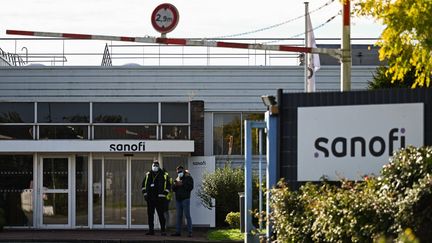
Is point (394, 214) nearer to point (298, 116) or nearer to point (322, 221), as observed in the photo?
point (322, 221)

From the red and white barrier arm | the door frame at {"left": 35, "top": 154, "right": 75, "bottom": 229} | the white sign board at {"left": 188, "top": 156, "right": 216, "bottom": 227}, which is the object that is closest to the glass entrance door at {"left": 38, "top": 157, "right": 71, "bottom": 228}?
the door frame at {"left": 35, "top": 154, "right": 75, "bottom": 229}

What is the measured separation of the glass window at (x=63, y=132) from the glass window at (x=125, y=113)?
518 mm

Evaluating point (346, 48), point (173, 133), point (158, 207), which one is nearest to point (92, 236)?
point (158, 207)

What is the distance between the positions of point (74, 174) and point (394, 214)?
18594 mm

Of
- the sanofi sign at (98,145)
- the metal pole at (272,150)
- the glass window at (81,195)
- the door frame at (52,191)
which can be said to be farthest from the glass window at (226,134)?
the metal pole at (272,150)

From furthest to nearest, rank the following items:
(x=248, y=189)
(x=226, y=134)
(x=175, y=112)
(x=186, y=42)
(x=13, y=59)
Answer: (x=13, y=59) < (x=226, y=134) < (x=175, y=112) < (x=186, y=42) < (x=248, y=189)

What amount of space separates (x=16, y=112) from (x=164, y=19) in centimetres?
891

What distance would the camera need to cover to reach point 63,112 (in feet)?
92.7

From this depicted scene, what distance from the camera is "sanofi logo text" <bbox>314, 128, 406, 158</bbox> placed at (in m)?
12.9

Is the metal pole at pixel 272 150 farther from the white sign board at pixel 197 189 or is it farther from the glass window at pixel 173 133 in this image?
the glass window at pixel 173 133

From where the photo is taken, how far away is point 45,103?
28328 mm

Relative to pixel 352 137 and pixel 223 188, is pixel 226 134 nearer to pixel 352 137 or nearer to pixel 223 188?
pixel 223 188

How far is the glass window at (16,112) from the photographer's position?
28.2 meters

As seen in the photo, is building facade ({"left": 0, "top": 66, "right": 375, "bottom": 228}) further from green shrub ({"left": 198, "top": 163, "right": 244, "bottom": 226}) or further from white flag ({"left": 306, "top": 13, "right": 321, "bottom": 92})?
white flag ({"left": 306, "top": 13, "right": 321, "bottom": 92})
